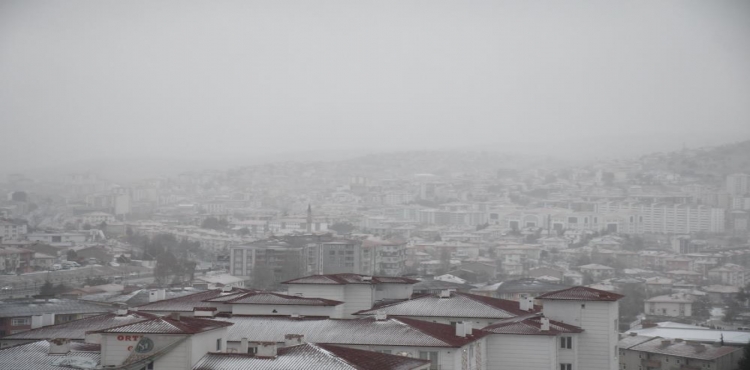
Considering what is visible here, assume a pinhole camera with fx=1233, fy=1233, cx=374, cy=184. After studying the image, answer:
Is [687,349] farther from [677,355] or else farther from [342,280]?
[342,280]

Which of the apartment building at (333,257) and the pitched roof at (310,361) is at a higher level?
the pitched roof at (310,361)

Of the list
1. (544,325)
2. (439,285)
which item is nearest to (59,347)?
(544,325)

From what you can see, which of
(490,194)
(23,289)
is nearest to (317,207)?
(490,194)

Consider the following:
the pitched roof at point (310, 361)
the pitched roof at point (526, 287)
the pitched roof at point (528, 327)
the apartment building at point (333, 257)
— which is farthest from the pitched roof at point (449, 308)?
the apartment building at point (333, 257)

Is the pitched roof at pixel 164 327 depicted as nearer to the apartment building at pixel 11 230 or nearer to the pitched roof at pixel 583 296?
the pitched roof at pixel 583 296

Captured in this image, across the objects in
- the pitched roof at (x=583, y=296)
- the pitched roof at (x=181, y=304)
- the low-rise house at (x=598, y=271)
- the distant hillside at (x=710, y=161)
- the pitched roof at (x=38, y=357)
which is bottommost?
the low-rise house at (x=598, y=271)

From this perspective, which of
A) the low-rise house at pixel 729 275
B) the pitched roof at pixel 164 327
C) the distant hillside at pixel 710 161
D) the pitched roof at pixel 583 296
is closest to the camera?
the pitched roof at pixel 164 327

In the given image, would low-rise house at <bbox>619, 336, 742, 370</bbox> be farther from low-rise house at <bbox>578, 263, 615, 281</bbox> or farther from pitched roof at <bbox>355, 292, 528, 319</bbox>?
low-rise house at <bbox>578, 263, 615, 281</bbox>
